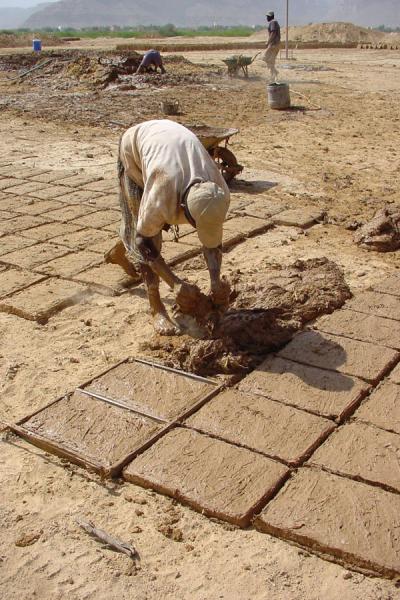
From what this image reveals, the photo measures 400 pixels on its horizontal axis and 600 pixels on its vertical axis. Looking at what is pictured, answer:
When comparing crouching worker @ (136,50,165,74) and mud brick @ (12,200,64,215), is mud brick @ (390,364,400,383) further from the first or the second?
crouching worker @ (136,50,165,74)

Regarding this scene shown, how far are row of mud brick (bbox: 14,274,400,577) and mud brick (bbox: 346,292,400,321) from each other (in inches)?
9.2

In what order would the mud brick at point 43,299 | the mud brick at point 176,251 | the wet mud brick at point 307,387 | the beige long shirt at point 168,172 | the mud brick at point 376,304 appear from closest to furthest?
the wet mud brick at point 307,387 < the beige long shirt at point 168,172 < the mud brick at point 376,304 < the mud brick at point 43,299 < the mud brick at point 176,251

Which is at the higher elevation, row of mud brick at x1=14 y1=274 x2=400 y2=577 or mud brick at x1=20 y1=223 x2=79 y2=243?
mud brick at x1=20 y1=223 x2=79 y2=243

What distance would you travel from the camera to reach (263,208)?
6.95 meters

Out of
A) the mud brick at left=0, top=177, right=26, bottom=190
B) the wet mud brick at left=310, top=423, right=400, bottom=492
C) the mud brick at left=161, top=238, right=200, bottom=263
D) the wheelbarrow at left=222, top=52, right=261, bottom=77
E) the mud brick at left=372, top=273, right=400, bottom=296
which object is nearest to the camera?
the wet mud brick at left=310, top=423, right=400, bottom=492

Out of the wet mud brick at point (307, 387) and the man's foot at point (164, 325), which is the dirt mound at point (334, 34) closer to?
the man's foot at point (164, 325)

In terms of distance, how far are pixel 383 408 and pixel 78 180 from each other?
17.9 feet

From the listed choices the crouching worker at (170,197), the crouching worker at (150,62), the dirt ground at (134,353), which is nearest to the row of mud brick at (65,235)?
the dirt ground at (134,353)

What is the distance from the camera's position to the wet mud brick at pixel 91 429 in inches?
131

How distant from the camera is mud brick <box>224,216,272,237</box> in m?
6.24

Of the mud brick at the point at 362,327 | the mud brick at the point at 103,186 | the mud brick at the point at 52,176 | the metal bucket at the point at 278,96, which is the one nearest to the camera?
the mud brick at the point at 362,327

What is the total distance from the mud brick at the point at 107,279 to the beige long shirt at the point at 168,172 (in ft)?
3.93

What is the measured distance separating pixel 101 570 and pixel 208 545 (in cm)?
42

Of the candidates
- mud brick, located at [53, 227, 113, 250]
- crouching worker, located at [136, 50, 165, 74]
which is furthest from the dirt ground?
crouching worker, located at [136, 50, 165, 74]
